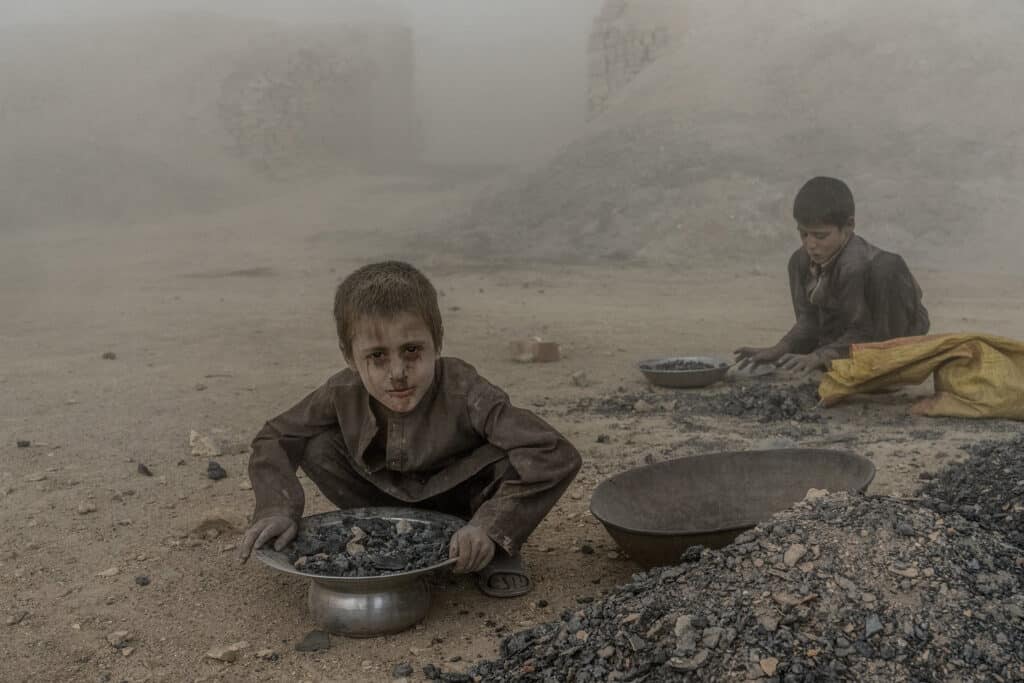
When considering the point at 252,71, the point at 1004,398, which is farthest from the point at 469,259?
the point at 252,71

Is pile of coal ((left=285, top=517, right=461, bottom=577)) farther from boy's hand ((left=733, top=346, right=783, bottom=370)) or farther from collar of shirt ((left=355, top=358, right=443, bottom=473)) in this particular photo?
boy's hand ((left=733, top=346, right=783, bottom=370))

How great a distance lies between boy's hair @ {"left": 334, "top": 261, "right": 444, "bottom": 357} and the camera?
119 inches

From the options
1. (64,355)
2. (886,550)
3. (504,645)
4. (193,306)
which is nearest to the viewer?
(886,550)

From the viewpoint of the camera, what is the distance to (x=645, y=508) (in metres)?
3.41

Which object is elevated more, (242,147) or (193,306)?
(242,147)

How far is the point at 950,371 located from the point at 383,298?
121 inches

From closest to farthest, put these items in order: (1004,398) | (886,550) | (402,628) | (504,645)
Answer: (886,550) < (504,645) < (402,628) < (1004,398)

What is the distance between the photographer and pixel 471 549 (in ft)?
9.60

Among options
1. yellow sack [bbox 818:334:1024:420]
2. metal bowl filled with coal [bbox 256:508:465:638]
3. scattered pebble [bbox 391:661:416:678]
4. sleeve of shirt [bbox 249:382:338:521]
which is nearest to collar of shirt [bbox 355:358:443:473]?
sleeve of shirt [bbox 249:382:338:521]

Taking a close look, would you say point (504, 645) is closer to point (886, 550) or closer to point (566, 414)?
point (886, 550)

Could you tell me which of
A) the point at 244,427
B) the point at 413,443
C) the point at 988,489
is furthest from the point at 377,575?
the point at 244,427

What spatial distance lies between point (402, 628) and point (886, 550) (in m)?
1.31

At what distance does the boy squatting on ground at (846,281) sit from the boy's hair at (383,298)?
295 cm

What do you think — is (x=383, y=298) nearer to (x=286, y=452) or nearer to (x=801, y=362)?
(x=286, y=452)
